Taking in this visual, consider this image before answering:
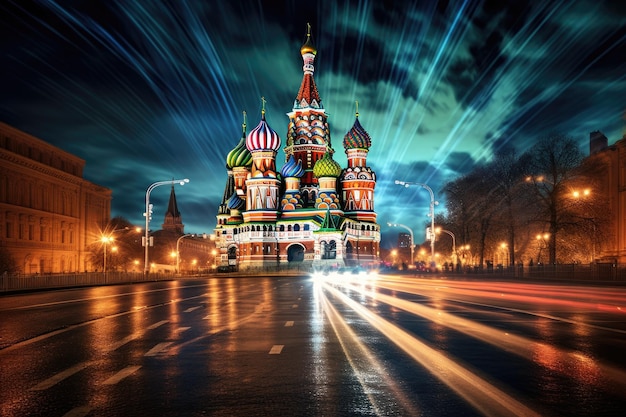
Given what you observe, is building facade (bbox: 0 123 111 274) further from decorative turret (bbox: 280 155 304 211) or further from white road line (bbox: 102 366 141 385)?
white road line (bbox: 102 366 141 385)

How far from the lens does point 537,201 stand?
57469 millimetres

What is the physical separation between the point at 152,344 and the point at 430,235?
51.6 meters

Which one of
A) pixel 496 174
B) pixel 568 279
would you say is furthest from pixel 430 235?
pixel 568 279

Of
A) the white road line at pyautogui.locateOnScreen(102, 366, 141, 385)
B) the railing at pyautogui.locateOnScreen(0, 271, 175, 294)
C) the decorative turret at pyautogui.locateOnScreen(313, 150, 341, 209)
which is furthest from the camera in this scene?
the decorative turret at pyautogui.locateOnScreen(313, 150, 341, 209)

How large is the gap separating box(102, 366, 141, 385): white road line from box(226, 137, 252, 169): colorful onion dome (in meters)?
115

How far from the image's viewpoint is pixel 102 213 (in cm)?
10612

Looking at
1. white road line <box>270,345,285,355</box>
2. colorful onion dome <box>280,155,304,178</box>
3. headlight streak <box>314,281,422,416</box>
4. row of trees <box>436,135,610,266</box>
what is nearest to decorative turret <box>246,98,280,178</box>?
colorful onion dome <box>280,155,304,178</box>

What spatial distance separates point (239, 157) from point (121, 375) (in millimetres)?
116284

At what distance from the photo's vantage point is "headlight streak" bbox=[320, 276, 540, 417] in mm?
6098

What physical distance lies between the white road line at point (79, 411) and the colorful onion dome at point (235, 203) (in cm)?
11171

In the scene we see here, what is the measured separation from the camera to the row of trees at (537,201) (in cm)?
5628

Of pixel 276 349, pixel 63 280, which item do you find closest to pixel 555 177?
pixel 63 280

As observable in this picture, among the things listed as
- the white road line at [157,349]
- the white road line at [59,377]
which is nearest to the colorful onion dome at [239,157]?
the white road line at [157,349]

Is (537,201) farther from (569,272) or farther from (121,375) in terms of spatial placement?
(121,375)
